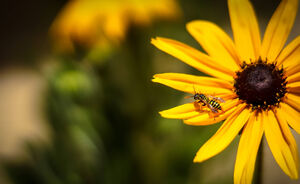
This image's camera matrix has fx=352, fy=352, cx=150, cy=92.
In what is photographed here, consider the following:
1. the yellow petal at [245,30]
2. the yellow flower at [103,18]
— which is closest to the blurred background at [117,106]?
the yellow flower at [103,18]

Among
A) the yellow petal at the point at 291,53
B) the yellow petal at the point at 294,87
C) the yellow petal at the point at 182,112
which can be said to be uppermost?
the yellow petal at the point at 291,53

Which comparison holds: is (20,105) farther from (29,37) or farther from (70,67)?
(70,67)

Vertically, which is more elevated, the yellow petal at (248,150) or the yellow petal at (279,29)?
the yellow petal at (279,29)

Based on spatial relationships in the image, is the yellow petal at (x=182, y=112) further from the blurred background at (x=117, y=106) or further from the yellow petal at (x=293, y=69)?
the blurred background at (x=117, y=106)

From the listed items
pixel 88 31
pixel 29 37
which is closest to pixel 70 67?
pixel 88 31

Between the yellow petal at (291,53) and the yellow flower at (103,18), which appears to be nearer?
the yellow petal at (291,53)
